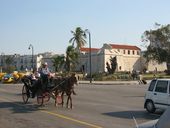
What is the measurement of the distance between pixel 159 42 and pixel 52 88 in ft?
353

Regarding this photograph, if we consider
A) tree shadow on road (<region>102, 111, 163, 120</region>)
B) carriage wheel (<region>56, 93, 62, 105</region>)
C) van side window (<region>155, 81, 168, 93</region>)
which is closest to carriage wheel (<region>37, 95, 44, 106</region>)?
carriage wheel (<region>56, 93, 62, 105</region>)

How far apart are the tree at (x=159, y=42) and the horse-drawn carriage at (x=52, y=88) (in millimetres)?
103763

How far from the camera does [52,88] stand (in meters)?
22.7

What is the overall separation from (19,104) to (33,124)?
27.2ft

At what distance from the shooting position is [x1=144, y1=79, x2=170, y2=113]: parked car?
1889 cm

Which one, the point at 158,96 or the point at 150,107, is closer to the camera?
the point at 158,96

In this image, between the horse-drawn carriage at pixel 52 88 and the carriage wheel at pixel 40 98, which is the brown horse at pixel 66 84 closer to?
the horse-drawn carriage at pixel 52 88

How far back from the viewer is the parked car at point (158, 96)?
18.9 meters

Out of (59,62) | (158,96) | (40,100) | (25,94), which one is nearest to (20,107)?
(40,100)

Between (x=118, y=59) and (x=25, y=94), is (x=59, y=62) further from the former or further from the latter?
(x=25, y=94)

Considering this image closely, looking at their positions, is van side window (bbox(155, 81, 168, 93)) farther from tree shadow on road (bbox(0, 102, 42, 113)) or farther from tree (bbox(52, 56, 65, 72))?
tree (bbox(52, 56, 65, 72))

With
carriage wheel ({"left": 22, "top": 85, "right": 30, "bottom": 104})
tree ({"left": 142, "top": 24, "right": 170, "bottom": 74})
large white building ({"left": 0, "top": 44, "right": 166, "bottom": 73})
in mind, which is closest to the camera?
carriage wheel ({"left": 22, "top": 85, "right": 30, "bottom": 104})

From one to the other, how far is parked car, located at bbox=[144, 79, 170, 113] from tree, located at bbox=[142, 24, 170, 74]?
10700 cm

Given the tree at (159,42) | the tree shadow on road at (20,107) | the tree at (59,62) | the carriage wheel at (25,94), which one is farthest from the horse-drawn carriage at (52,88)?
the tree at (59,62)
